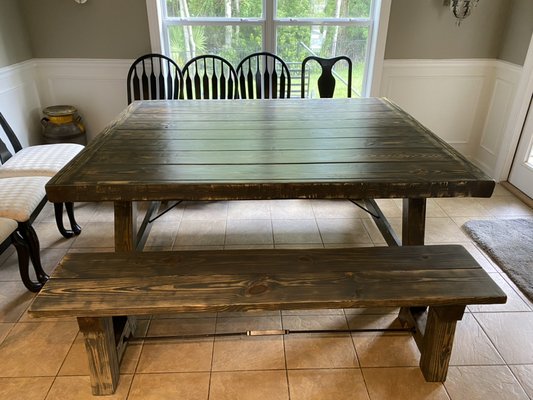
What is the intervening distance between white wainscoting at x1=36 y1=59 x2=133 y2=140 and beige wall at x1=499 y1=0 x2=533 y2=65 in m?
2.97

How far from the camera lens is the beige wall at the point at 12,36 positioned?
9.02 ft

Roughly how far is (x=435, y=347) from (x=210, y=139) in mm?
1219

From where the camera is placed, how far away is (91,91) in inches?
130

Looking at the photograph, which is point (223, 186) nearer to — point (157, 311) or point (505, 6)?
point (157, 311)

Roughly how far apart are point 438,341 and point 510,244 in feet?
4.13

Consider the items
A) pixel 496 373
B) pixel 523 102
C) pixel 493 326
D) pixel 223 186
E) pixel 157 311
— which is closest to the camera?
pixel 157 311

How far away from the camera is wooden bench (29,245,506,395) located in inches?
48.8

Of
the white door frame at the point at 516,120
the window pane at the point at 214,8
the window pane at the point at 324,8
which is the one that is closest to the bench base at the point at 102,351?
the window pane at the point at 214,8

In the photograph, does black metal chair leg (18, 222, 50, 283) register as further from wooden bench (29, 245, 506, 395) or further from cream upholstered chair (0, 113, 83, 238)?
wooden bench (29, 245, 506, 395)

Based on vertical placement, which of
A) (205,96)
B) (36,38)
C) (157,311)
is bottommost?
(157,311)

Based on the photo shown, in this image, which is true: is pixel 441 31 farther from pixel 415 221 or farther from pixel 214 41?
pixel 415 221

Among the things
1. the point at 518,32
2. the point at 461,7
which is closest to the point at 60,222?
the point at 461,7

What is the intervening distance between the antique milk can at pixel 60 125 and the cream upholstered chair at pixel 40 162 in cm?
59

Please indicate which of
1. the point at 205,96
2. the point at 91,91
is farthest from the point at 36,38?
the point at 205,96
